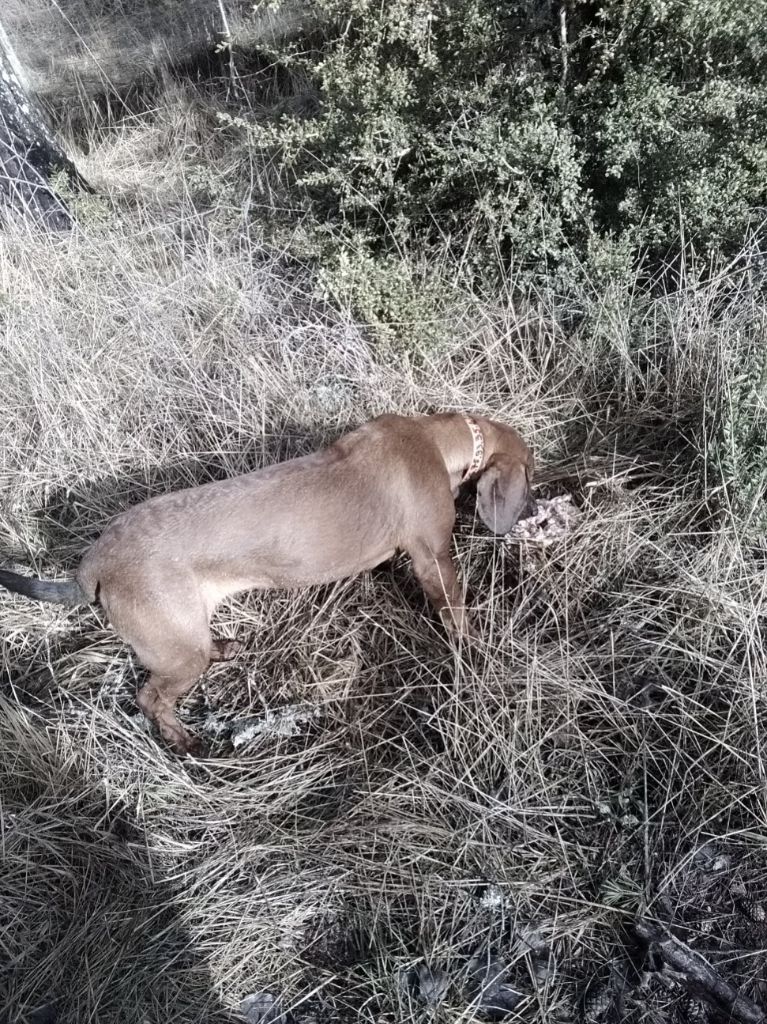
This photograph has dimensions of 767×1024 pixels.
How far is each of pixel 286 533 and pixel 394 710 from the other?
0.74 meters

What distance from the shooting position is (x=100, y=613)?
2873mm

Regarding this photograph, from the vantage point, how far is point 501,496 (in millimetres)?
2684

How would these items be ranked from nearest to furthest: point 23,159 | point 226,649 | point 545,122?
1. point 226,649
2. point 545,122
3. point 23,159

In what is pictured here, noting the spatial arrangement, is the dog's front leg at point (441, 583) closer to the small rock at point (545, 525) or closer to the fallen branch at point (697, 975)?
the small rock at point (545, 525)

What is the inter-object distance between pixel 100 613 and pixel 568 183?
9.44 feet

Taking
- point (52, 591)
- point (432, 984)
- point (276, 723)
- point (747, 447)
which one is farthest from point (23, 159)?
point (432, 984)

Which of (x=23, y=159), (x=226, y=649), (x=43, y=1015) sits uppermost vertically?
(x=23, y=159)

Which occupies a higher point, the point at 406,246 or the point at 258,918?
the point at 406,246

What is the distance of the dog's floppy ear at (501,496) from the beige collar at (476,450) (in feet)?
0.17

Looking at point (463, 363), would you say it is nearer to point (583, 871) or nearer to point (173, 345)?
point (173, 345)

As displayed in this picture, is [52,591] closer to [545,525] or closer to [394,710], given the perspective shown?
[394,710]

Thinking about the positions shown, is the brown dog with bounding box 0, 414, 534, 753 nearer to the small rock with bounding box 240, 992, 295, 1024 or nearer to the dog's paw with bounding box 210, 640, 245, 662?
the dog's paw with bounding box 210, 640, 245, 662

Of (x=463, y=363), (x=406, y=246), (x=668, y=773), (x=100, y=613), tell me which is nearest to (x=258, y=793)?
(x=100, y=613)

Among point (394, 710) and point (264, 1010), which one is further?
point (394, 710)
